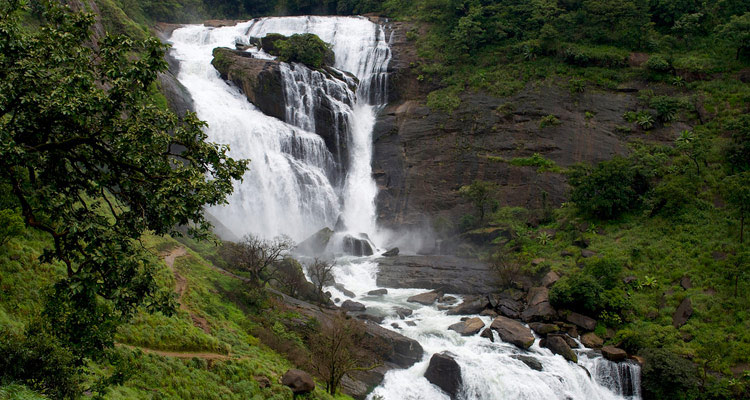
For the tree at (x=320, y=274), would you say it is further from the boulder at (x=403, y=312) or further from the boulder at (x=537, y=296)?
the boulder at (x=537, y=296)

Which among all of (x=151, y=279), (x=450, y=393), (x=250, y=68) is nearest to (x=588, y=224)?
(x=450, y=393)

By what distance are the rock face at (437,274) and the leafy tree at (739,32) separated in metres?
31.3

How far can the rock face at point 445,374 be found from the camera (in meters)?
17.2

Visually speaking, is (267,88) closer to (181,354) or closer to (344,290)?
(344,290)

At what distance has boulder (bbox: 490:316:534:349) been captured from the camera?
64.7ft

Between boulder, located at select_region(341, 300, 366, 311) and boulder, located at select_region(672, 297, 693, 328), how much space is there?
15266 mm

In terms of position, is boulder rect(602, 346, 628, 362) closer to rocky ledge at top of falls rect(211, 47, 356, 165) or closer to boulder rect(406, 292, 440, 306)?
boulder rect(406, 292, 440, 306)

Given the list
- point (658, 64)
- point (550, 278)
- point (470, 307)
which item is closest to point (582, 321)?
point (550, 278)

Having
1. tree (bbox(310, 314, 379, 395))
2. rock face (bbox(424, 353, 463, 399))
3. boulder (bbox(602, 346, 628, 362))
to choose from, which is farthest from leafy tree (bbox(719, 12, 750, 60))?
tree (bbox(310, 314, 379, 395))

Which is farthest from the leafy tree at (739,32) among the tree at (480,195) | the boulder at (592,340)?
the boulder at (592,340)

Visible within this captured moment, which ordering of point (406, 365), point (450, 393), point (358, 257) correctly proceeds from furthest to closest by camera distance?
1. point (358, 257)
2. point (406, 365)
3. point (450, 393)

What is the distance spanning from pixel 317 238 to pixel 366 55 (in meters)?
27.3

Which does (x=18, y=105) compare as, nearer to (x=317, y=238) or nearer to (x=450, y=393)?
(x=450, y=393)

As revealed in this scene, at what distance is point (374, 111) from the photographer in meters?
47.0
